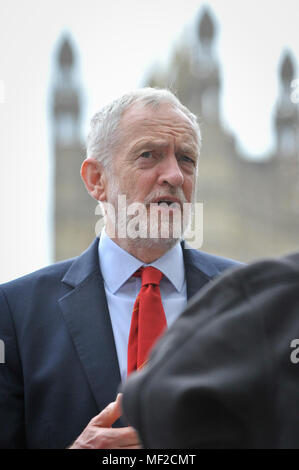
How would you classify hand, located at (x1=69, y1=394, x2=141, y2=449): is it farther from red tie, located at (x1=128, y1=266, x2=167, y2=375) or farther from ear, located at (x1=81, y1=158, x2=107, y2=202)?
ear, located at (x1=81, y1=158, x2=107, y2=202)

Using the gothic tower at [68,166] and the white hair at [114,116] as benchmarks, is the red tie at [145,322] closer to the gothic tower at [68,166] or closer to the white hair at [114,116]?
the white hair at [114,116]

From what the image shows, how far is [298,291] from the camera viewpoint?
98 cm

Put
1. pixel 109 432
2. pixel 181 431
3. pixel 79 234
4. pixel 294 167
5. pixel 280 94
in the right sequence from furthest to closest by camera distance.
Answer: pixel 280 94
pixel 294 167
pixel 79 234
pixel 109 432
pixel 181 431

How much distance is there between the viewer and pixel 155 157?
3.12 m

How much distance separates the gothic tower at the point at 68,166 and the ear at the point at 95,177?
37.9 metres

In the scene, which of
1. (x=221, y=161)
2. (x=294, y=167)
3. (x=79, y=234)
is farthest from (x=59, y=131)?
(x=294, y=167)

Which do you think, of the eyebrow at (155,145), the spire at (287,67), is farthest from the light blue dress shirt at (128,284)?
the spire at (287,67)

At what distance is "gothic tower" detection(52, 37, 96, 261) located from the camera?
41500mm

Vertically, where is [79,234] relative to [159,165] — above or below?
below

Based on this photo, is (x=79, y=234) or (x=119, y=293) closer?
(x=119, y=293)

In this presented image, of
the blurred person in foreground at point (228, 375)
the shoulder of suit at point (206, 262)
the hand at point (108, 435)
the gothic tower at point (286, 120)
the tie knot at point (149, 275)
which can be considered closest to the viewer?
the blurred person in foreground at point (228, 375)

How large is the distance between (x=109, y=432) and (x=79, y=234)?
130 ft
